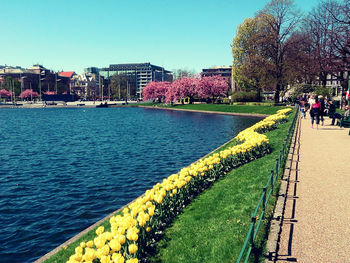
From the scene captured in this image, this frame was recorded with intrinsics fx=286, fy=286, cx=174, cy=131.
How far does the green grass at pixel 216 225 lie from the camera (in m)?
5.95

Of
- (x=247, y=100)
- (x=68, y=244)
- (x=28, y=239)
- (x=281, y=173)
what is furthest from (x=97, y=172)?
(x=247, y=100)

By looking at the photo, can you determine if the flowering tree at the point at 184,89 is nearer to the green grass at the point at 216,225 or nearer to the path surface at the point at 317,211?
the path surface at the point at 317,211

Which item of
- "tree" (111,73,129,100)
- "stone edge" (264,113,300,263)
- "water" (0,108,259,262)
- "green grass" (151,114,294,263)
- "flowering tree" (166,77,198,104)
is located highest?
"tree" (111,73,129,100)

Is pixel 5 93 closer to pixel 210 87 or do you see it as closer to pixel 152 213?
pixel 210 87

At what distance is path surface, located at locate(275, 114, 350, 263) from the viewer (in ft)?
18.1

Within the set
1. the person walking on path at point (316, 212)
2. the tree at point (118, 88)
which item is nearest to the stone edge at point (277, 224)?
the person walking on path at point (316, 212)

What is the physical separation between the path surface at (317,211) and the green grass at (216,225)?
593 mm

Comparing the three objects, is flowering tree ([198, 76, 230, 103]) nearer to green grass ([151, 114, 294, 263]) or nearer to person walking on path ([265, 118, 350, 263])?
person walking on path ([265, 118, 350, 263])

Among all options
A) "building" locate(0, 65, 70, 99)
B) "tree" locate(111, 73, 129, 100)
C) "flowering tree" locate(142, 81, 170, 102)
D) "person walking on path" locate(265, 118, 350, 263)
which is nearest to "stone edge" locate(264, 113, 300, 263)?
"person walking on path" locate(265, 118, 350, 263)

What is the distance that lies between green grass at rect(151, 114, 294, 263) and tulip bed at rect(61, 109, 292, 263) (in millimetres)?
312

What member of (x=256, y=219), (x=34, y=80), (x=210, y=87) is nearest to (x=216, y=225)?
(x=256, y=219)

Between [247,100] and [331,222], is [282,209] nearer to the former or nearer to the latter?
[331,222]

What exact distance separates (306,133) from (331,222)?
14332 millimetres

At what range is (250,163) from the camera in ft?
42.4
